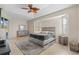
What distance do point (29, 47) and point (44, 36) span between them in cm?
40

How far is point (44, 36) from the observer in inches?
75.0

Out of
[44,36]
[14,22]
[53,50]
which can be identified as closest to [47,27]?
[44,36]

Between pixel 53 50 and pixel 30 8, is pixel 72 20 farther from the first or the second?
pixel 30 8

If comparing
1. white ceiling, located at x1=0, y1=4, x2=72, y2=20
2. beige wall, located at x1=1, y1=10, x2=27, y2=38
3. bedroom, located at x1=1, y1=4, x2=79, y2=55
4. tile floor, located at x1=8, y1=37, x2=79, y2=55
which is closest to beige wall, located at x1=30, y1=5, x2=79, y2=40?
bedroom, located at x1=1, y1=4, x2=79, y2=55

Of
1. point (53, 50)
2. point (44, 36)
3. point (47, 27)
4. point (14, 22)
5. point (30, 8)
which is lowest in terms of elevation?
point (53, 50)

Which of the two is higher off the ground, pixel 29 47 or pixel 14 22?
pixel 14 22

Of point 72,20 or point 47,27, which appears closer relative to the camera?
point 72,20

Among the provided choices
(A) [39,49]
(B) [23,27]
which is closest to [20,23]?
(B) [23,27]

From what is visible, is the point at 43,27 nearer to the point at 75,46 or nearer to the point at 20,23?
the point at 20,23

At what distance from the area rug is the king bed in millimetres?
78

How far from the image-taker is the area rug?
6.10 feet

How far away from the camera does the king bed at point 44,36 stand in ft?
6.24

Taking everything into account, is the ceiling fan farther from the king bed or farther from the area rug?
the area rug

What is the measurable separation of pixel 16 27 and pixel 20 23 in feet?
0.41
